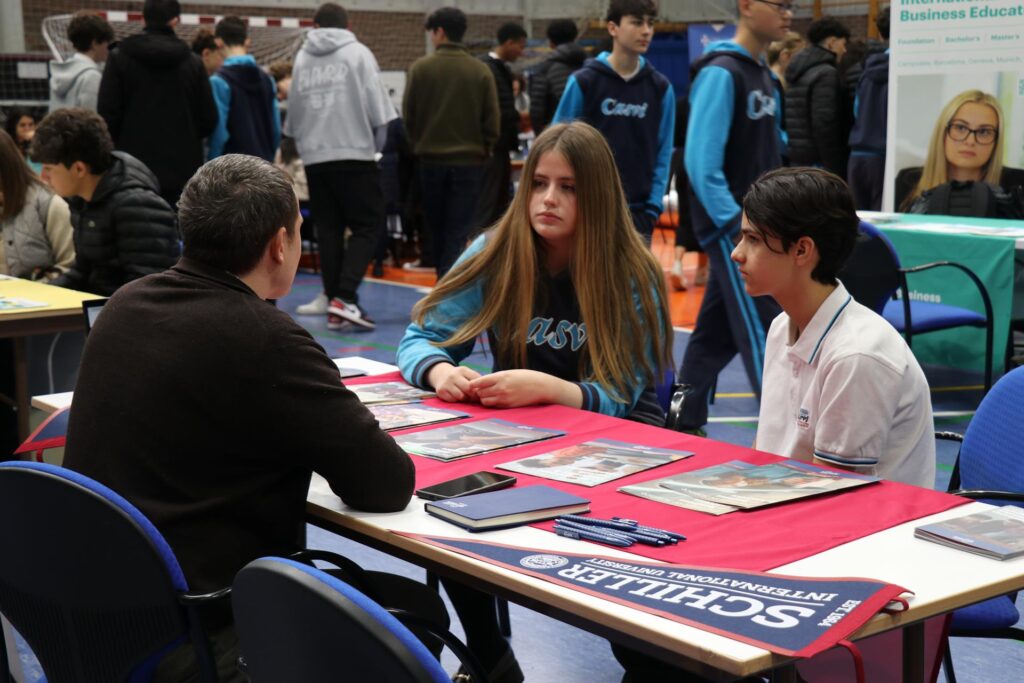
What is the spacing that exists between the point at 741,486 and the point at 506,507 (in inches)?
14.9

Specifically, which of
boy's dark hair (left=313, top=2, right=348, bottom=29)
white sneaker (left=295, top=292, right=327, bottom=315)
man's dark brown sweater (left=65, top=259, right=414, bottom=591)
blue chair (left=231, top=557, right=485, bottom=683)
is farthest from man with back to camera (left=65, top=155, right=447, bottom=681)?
white sneaker (left=295, top=292, right=327, bottom=315)

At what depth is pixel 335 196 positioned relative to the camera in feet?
22.5

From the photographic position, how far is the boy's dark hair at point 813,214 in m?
2.25

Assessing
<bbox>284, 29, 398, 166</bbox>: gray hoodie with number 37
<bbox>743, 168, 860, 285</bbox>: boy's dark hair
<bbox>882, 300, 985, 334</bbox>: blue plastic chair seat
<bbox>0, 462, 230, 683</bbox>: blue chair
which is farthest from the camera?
<bbox>284, 29, 398, 166</bbox>: gray hoodie with number 37

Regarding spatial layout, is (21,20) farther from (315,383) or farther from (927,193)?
(315,383)

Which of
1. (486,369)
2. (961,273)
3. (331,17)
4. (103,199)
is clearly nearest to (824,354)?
(103,199)

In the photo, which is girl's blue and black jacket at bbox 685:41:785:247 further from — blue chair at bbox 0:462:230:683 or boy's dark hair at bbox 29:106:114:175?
blue chair at bbox 0:462:230:683

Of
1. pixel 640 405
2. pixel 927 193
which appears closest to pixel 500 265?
pixel 640 405

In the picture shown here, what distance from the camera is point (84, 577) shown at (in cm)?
157

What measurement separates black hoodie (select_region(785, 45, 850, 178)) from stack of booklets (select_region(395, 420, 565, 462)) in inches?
218

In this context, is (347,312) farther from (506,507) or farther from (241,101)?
(506,507)

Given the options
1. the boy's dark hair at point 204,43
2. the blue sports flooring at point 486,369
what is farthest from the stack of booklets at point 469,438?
the boy's dark hair at point 204,43

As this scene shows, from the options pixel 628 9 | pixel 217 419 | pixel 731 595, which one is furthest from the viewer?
pixel 628 9

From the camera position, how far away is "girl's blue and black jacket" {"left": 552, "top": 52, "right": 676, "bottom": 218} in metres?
5.34
